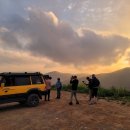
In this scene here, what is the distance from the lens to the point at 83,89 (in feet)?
94.4

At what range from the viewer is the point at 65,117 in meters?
15.9

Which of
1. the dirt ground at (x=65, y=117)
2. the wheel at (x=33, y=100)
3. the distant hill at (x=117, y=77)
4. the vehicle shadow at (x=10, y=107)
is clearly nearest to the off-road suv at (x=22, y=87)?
the wheel at (x=33, y=100)

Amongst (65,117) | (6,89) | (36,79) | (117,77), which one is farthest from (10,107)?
(117,77)

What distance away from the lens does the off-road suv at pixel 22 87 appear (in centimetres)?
1844

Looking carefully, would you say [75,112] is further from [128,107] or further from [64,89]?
[64,89]

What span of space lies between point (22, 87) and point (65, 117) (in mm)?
4698

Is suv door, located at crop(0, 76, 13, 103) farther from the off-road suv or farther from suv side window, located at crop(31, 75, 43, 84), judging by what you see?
suv side window, located at crop(31, 75, 43, 84)

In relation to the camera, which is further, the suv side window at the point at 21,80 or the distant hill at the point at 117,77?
the distant hill at the point at 117,77

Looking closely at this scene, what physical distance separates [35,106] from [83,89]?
31.7 ft

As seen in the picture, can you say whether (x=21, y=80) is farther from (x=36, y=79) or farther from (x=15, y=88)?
(x=36, y=79)

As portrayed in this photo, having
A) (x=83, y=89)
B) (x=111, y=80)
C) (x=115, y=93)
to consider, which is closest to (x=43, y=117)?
(x=115, y=93)

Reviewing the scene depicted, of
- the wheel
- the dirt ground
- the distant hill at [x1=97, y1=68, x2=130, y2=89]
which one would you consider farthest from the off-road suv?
the distant hill at [x1=97, y1=68, x2=130, y2=89]

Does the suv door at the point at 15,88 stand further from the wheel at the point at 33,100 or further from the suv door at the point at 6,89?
the wheel at the point at 33,100

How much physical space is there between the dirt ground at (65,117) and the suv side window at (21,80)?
1.65m
